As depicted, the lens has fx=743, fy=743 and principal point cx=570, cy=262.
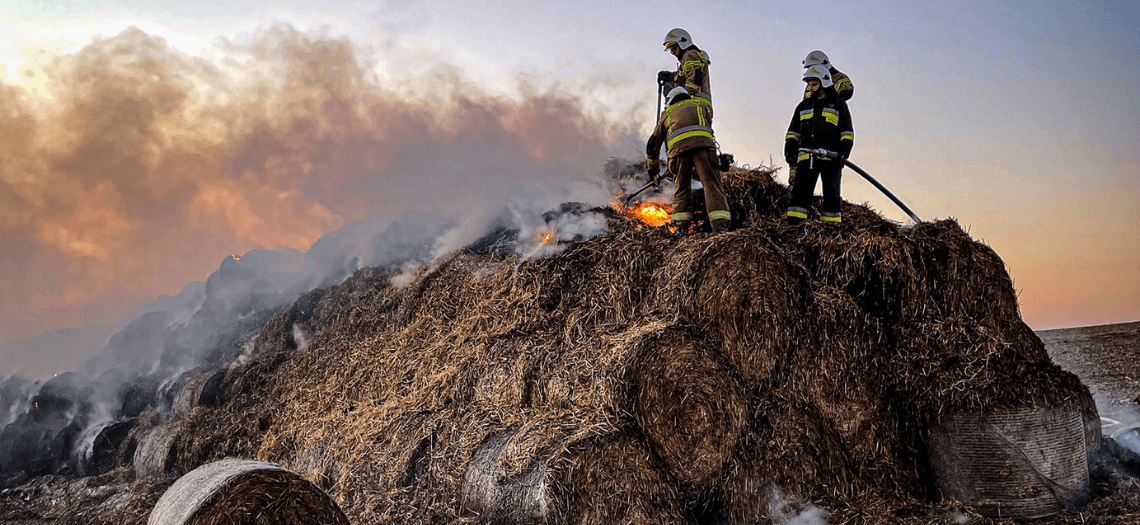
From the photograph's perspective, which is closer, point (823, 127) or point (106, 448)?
point (823, 127)

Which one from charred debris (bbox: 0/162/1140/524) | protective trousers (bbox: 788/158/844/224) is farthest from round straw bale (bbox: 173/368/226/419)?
protective trousers (bbox: 788/158/844/224)

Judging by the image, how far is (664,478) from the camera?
5.38 meters

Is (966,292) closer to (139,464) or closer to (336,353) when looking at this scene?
(336,353)

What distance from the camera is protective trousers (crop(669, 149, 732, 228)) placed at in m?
7.23

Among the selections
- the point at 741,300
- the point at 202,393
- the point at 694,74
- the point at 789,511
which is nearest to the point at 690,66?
the point at 694,74

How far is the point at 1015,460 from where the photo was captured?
5758 mm

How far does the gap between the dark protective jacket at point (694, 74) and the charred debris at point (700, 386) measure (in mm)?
1410

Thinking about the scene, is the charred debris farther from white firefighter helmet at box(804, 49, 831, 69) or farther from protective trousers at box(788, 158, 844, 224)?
white firefighter helmet at box(804, 49, 831, 69)

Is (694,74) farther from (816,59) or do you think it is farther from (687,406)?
(687,406)

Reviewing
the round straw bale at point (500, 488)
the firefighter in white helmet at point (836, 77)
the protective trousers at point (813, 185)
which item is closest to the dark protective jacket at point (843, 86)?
the firefighter in white helmet at point (836, 77)

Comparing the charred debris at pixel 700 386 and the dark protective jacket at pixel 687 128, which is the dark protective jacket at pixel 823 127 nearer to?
the charred debris at pixel 700 386

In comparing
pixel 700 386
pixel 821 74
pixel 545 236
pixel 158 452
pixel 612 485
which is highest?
pixel 821 74

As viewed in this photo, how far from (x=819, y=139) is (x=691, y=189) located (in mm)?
1552

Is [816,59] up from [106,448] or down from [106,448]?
up
